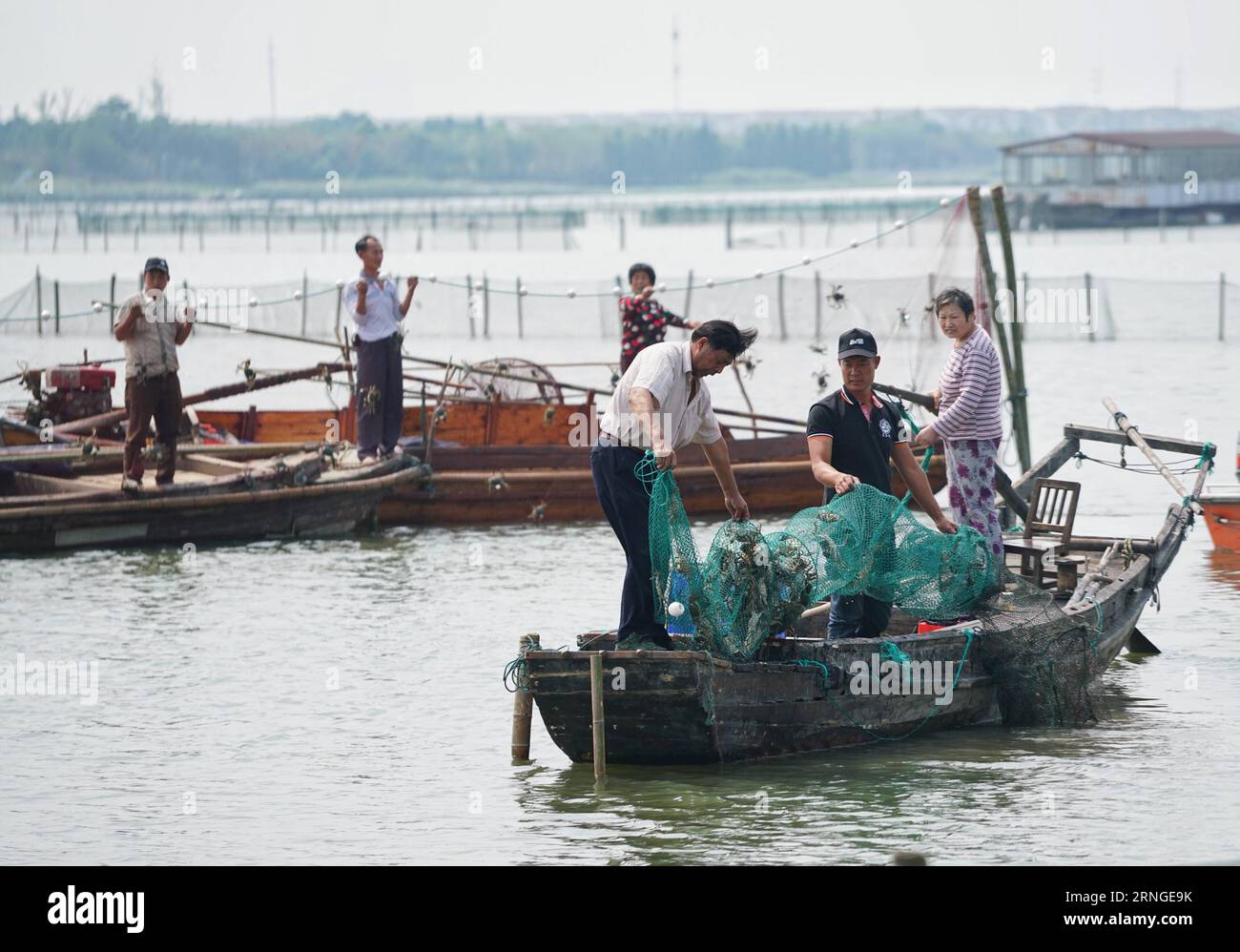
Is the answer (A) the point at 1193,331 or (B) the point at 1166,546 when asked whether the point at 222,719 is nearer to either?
(B) the point at 1166,546

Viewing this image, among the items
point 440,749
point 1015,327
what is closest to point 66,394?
point 1015,327

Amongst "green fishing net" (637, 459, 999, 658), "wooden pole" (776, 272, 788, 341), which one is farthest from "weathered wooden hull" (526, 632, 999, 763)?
"wooden pole" (776, 272, 788, 341)

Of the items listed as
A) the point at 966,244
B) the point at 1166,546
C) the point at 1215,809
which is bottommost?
the point at 1215,809

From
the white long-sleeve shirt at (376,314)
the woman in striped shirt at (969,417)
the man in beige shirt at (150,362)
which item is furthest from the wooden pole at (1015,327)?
the man in beige shirt at (150,362)

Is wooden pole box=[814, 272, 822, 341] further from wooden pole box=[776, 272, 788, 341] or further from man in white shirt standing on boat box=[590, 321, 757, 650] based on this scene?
man in white shirt standing on boat box=[590, 321, 757, 650]

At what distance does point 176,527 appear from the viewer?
16.3 meters

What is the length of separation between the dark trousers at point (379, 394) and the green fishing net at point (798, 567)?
7.59 m

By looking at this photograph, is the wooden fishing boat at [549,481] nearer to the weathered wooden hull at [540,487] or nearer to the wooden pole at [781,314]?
the weathered wooden hull at [540,487]

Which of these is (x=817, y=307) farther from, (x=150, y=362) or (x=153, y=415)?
(x=150, y=362)

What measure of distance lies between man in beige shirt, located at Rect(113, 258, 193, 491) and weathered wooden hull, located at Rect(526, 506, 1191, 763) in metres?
7.05

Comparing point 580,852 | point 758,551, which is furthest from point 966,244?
point 580,852

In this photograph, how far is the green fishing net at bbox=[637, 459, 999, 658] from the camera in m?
9.03

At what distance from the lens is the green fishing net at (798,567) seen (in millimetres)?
9031

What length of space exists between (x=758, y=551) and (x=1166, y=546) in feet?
12.6
